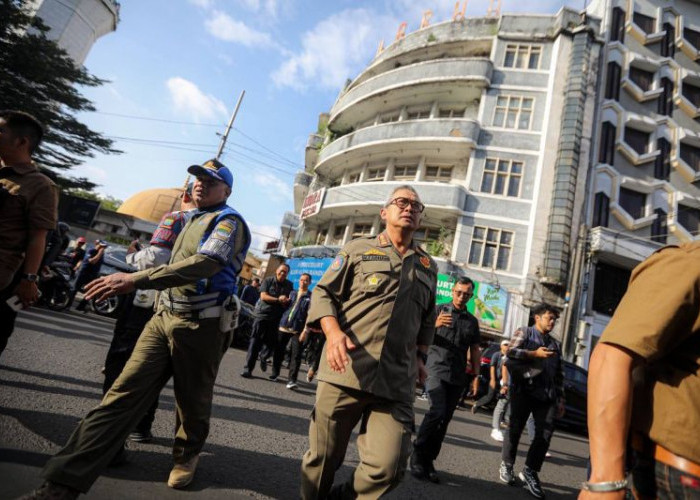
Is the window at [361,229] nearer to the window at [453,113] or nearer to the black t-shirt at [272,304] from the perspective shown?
the window at [453,113]

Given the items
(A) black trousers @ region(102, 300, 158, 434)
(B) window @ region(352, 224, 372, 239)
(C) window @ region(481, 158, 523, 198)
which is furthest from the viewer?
(B) window @ region(352, 224, 372, 239)

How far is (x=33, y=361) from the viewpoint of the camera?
13.6 feet

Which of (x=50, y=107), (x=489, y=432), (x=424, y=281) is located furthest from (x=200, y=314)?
(x=50, y=107)

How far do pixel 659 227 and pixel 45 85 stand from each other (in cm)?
3784

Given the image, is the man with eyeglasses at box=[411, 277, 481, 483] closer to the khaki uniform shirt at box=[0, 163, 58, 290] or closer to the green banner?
the khaki uniform shirt at box=[0, 163, 58, 290]

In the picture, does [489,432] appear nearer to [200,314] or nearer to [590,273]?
[200,314]

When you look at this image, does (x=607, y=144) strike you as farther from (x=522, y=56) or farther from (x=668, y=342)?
(x=668, y=342)

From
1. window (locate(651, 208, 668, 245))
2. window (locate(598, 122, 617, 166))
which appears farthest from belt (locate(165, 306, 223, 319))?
window (locate(651, 208, 668, 245))

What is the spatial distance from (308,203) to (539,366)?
1898cm

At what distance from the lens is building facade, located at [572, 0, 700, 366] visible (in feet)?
52.7

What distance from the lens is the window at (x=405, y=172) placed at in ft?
62.4

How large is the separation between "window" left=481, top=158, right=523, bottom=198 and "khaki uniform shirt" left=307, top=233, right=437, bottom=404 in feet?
51.8

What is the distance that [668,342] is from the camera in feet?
3.22

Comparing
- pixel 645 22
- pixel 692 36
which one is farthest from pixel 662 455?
pixel 692 36
